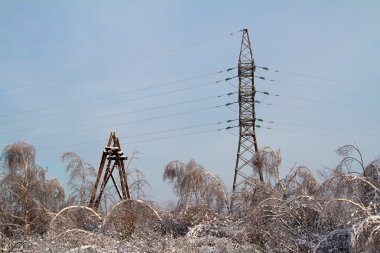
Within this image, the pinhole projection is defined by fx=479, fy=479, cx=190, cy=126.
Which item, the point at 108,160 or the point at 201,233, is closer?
the point at 201,233

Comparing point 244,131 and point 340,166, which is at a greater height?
point 244,131

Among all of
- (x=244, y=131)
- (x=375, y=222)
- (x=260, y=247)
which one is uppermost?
(x=244, y=131)

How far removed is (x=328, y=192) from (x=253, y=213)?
6.64 feet

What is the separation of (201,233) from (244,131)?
7484 mm

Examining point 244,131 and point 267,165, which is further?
point 244,131

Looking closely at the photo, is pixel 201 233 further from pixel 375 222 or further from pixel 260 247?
pixel 375 222

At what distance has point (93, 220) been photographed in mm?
18984

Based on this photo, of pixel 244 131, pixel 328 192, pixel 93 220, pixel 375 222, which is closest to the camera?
pixel 375 222

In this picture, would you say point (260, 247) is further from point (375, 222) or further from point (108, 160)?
point (108, 160)

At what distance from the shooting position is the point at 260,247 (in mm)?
12836

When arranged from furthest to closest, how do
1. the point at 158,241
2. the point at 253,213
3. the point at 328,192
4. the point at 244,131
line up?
the point at 244,131, the point at 158,241, the point at 253,213, the point at 328,192

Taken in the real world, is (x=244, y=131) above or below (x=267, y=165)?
above

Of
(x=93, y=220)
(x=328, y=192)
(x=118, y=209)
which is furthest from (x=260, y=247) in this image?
(x=93, y=220)

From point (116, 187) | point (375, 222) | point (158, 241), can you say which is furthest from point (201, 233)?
point (375, 222)
